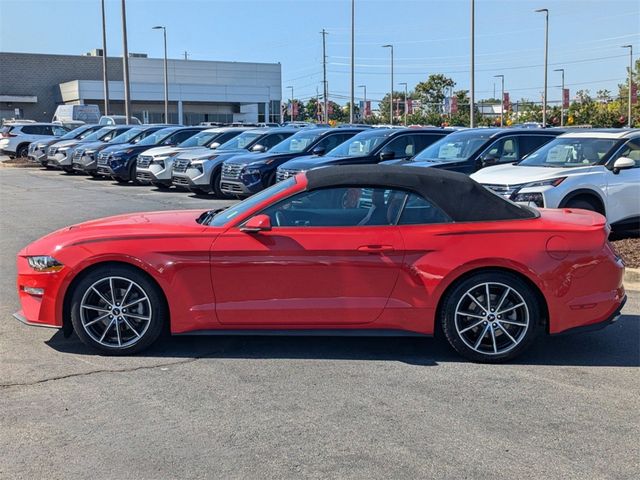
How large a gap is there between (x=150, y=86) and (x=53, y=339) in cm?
6622

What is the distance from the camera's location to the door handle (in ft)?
18.7

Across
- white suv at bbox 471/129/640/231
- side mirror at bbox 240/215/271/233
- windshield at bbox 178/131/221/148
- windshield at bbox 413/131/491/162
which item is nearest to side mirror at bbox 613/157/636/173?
white suv at bbox 471/129/640/231

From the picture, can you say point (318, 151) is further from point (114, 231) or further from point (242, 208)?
point (114, 231)

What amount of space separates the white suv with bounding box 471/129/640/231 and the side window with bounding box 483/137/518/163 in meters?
2.03

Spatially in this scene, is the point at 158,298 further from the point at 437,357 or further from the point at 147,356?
the point at 437,357

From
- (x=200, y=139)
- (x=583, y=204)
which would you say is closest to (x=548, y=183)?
(x=583, y=204)

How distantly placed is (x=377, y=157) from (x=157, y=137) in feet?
33.3

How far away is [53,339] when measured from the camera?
20.9 ft

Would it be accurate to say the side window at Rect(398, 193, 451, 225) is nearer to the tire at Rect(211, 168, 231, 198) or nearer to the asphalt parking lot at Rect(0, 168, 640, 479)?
the asphalt parking lot at Rect(0, 168, 640, 479)

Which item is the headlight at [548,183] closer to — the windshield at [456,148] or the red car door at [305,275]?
the windshield at [456,148]

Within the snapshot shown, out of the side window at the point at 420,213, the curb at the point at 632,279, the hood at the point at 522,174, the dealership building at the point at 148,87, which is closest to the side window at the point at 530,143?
the hood at the point at 522,174

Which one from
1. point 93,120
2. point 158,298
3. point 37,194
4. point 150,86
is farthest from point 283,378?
point 150,86

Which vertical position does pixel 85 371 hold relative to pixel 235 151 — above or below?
below

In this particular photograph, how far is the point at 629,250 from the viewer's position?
9414 mm
